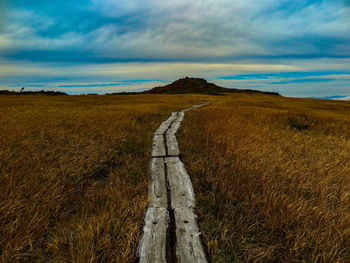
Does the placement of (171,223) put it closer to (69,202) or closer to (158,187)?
(158,187)

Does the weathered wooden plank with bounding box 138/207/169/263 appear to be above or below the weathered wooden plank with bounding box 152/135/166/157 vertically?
below

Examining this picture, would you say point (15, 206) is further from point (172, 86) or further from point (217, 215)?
point (172, 86)

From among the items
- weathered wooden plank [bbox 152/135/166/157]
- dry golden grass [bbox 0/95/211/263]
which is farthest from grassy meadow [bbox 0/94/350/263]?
weathered wooden plank [bbox 152/135/166/157]

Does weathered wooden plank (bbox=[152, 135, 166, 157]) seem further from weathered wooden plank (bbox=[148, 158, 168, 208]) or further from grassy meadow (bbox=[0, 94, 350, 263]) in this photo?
weathered wooden plank (bbox=[148, 158, 168, 208])

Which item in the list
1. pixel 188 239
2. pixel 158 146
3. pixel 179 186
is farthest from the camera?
pixel 158 146

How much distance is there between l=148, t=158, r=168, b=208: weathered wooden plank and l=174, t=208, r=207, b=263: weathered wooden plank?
356mm

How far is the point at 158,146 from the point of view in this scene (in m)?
5.96

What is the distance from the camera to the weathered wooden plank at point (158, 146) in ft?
17.3

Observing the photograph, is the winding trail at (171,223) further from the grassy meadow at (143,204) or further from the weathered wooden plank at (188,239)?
the grassy meadow at (143,204)

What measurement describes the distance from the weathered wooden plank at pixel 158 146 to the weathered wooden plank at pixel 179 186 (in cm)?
84

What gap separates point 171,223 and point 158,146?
3.65 metres

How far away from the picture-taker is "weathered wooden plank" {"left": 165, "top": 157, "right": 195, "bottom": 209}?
2847mm

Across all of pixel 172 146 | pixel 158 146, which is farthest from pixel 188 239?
pixel 158 146

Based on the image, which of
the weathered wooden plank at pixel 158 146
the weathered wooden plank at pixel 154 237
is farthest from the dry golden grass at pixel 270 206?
the weathered wooden plank at pixel 158 146
